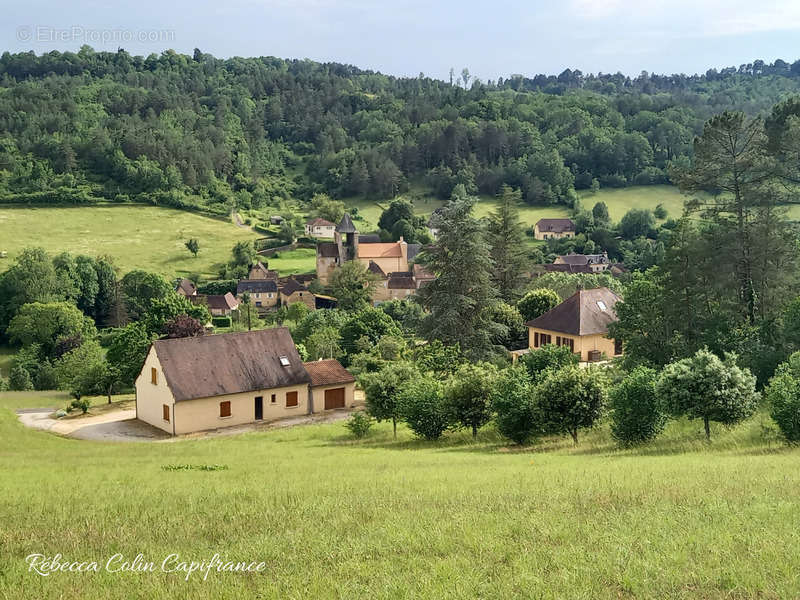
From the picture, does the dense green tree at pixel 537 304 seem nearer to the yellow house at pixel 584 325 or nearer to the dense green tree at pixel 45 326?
the yellow house at pixel 584 325

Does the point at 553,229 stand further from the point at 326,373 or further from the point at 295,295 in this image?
the point at 326,373

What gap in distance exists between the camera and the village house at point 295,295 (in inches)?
3681

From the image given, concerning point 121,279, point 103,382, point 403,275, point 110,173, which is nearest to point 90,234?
point 121,279

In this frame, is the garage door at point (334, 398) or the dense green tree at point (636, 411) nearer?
the dense green tree at point (636, 411)

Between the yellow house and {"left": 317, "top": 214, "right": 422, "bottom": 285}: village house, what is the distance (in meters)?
58.8

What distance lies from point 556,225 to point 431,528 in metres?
115

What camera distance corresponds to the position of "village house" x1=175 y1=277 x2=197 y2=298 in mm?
92731

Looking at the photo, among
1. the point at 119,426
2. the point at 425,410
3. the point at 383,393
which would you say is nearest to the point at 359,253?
the point at 119,426

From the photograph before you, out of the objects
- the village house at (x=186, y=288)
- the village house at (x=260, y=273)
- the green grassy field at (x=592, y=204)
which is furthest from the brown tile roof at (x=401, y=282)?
the green grassy field at (x=592, y=204)

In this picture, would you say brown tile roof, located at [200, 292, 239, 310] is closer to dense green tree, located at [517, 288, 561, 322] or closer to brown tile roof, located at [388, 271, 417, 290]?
brown tile roof, located at [388, 271, 417, 290]

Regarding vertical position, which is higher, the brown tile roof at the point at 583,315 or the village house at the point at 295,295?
the brown tile roof at the point at 583,315

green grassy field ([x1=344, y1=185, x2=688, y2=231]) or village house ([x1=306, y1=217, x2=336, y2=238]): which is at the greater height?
green grassy field ([x1=344, y1=185, x2=688, y2=231])

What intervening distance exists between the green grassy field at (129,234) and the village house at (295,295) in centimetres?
1432

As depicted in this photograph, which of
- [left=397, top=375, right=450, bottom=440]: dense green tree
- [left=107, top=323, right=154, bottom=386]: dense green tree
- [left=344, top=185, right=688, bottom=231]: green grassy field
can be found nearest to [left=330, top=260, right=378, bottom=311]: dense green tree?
[left=344, top=185, right=688, bottom=231]: green grassy field
